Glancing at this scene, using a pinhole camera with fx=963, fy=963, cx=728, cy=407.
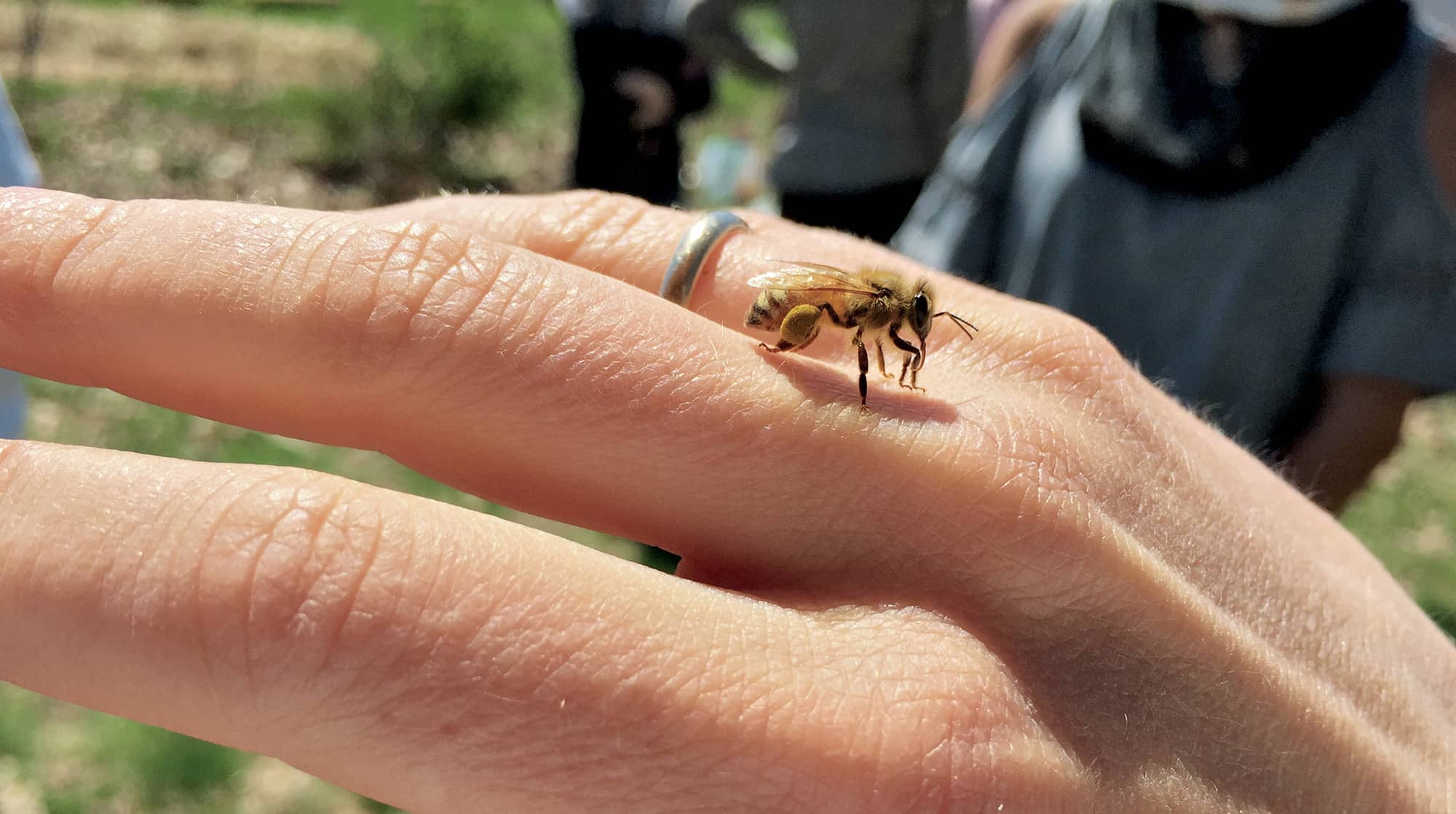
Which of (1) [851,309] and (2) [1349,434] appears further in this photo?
(2) [1349,434]

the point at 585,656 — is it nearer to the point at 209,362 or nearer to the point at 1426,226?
the point at 209,362

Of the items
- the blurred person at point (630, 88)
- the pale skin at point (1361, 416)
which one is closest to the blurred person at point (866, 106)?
the blurred person at point (630, 88)

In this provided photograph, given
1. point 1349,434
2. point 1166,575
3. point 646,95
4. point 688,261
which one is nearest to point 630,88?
point 646,95

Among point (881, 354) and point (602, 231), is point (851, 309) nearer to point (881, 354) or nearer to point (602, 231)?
point (881, 354)

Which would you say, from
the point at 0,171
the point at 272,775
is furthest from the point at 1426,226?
the point at 272,775

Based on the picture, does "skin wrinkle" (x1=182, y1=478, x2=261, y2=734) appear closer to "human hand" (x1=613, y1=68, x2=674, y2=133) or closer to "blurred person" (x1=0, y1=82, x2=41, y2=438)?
"blurred person" (x1=0, y1=82, x2=41, y2=438)
